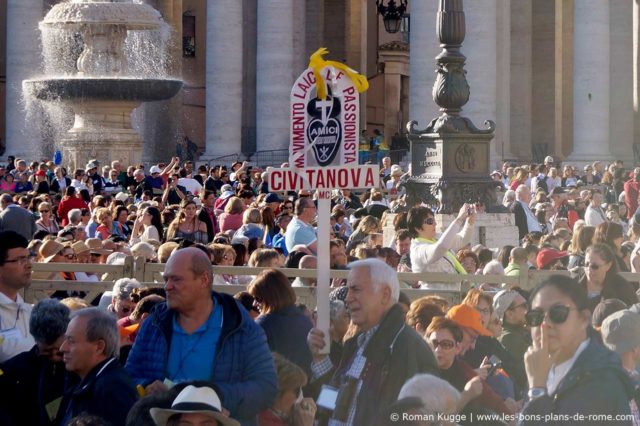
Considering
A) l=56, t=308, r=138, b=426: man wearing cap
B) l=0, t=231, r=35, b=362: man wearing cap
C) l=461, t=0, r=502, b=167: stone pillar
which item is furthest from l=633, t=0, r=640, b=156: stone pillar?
l=56, t=308, r=138, b=426: man wearing cap

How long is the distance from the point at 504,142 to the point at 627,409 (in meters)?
38.0

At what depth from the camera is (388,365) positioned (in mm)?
8227

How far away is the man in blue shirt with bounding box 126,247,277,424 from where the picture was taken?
8414 millimetres

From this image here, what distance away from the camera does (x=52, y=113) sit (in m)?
40.8

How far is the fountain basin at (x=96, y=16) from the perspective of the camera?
30.5m

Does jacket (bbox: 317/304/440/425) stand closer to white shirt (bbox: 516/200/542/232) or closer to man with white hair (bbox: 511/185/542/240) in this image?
man with white hair (bbox: 511/185/542/240)

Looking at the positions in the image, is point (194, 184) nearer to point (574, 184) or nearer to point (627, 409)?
point (574, 184)

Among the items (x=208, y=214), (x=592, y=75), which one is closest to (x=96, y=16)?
(x=208, y=214)

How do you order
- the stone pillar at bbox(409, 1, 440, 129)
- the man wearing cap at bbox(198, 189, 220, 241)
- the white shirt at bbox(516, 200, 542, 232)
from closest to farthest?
the man wearing cap at bbox(198, 189, 220, 241) → the white shirt at bbox(516, 200, 542, 232) → the stone pillar at bbox(409, 1, 440, 129)

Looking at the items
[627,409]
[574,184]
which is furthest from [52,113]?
[627,409]

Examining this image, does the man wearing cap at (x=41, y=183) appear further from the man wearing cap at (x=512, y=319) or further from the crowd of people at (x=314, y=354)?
the man wearing cap at (x=512, y=319)

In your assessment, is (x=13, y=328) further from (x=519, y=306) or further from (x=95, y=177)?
(x=95, y=177)

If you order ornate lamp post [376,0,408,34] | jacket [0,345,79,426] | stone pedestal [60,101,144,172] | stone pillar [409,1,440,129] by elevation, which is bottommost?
jacket [0,345,79,426]

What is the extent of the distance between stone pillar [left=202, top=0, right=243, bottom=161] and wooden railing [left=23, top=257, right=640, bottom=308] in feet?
93.5
